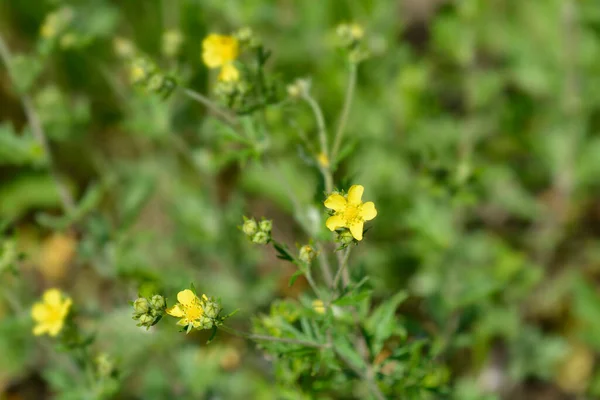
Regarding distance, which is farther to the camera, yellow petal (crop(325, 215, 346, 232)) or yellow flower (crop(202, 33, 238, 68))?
yellow flower (crop(202, 33, 238, 68))

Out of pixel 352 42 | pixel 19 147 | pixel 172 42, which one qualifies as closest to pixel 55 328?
pixel 19 147

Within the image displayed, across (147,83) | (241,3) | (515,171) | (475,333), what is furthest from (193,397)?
(515,171)

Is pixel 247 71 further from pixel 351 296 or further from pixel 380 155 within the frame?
pixel 380 155

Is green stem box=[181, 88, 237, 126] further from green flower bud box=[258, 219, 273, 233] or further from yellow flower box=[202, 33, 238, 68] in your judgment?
green flower bud box=[258, 219, 273, 233]

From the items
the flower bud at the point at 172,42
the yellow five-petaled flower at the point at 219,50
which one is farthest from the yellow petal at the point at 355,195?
the flower bud at the point at 172,42

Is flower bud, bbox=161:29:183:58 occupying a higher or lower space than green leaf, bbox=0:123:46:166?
higher

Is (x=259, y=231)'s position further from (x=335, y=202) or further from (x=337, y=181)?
(x=337, y=181)

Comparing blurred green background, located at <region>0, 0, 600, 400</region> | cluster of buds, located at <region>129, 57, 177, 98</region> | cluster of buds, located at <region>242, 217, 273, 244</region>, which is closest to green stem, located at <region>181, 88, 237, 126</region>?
cluster of buds, located at <region>129, 57, 177, 98</region>
